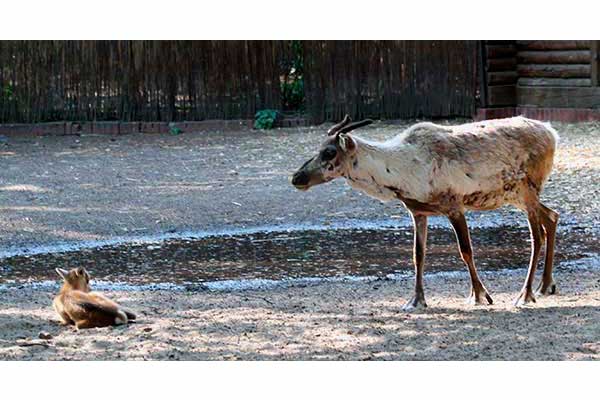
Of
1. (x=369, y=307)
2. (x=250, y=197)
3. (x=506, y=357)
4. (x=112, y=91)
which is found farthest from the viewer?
(x=112, y=91)

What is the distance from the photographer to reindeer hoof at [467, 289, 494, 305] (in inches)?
316

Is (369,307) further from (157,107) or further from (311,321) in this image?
(157,107)

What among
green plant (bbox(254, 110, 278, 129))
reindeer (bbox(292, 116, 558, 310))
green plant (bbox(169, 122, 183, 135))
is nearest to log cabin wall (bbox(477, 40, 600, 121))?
green plant (bbox(254, 110, 278, 129))

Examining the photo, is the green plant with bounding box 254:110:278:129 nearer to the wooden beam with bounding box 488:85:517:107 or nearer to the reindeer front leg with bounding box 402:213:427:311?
the wooden beam with bounding box 488:85:517:107

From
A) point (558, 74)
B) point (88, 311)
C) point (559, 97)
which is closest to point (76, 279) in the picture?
point (88, 311)

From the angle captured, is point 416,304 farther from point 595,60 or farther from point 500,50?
point 500,50

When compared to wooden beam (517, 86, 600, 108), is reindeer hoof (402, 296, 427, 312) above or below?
below

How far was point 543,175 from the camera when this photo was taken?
8.35 metres

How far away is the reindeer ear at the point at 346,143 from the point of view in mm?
7879

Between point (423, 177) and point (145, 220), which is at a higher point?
point (423, 177)

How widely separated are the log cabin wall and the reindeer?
10.4 meters

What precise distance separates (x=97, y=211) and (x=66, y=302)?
16.3ft

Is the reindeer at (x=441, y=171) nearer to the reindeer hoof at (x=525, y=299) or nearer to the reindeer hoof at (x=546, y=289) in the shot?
the reindeer hoof at (x=525, y=299)

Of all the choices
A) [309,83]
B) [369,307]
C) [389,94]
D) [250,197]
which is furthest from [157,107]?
[369,307]
